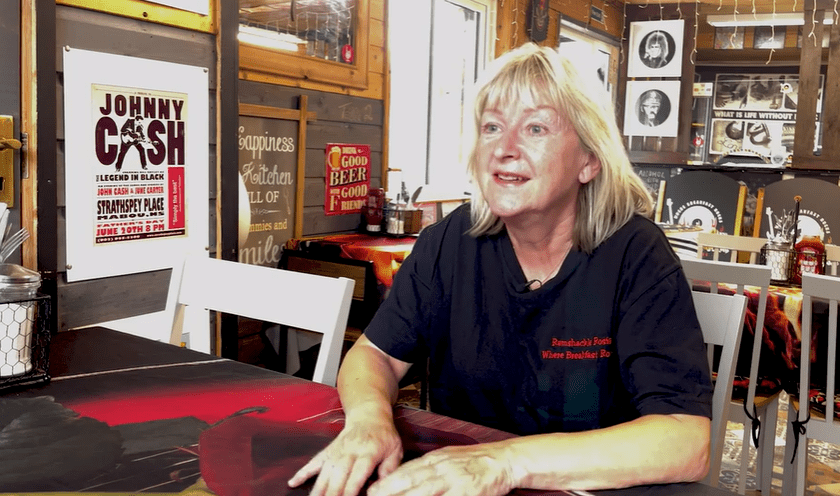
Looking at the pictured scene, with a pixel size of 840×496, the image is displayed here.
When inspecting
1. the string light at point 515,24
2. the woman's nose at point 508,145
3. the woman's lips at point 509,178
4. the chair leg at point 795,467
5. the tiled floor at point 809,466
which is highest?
the string light at point 515,24

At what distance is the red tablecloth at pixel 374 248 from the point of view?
3137 mm

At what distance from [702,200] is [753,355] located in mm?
4241

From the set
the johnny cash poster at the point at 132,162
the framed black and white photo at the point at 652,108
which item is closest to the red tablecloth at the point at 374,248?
the johnny cash poster at the point at 132,162

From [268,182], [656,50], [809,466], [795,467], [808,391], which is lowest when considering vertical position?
[809,466]

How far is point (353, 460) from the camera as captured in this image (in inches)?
37.9

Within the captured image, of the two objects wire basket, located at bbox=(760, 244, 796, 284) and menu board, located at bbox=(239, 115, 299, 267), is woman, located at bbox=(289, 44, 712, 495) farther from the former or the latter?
menu board, located at bbox=(239, 115, 299, 267)

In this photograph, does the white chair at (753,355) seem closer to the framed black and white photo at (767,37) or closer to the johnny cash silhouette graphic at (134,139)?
the johnny cash silhouette graphic at (134,139)

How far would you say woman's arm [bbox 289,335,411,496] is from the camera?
3.04 ft

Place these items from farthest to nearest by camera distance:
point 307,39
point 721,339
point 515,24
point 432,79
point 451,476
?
point 515,24, point 432,79, point 307,39, point 721,339, point 451,476

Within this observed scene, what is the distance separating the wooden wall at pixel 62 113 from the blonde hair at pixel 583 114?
1.08 metres

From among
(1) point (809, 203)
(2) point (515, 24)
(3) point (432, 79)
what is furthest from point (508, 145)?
(1) point (809, 203)

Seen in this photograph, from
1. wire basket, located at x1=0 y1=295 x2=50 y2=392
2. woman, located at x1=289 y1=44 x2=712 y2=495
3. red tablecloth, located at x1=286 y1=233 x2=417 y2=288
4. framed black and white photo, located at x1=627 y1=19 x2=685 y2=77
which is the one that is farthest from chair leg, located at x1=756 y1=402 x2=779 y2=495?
framed black and white photo, located at x1=627 y1=19 x2=685 y2=77

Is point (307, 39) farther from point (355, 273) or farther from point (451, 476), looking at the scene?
point (451, 476)

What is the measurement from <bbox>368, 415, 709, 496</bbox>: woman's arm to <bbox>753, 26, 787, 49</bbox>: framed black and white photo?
1079 centimetres
